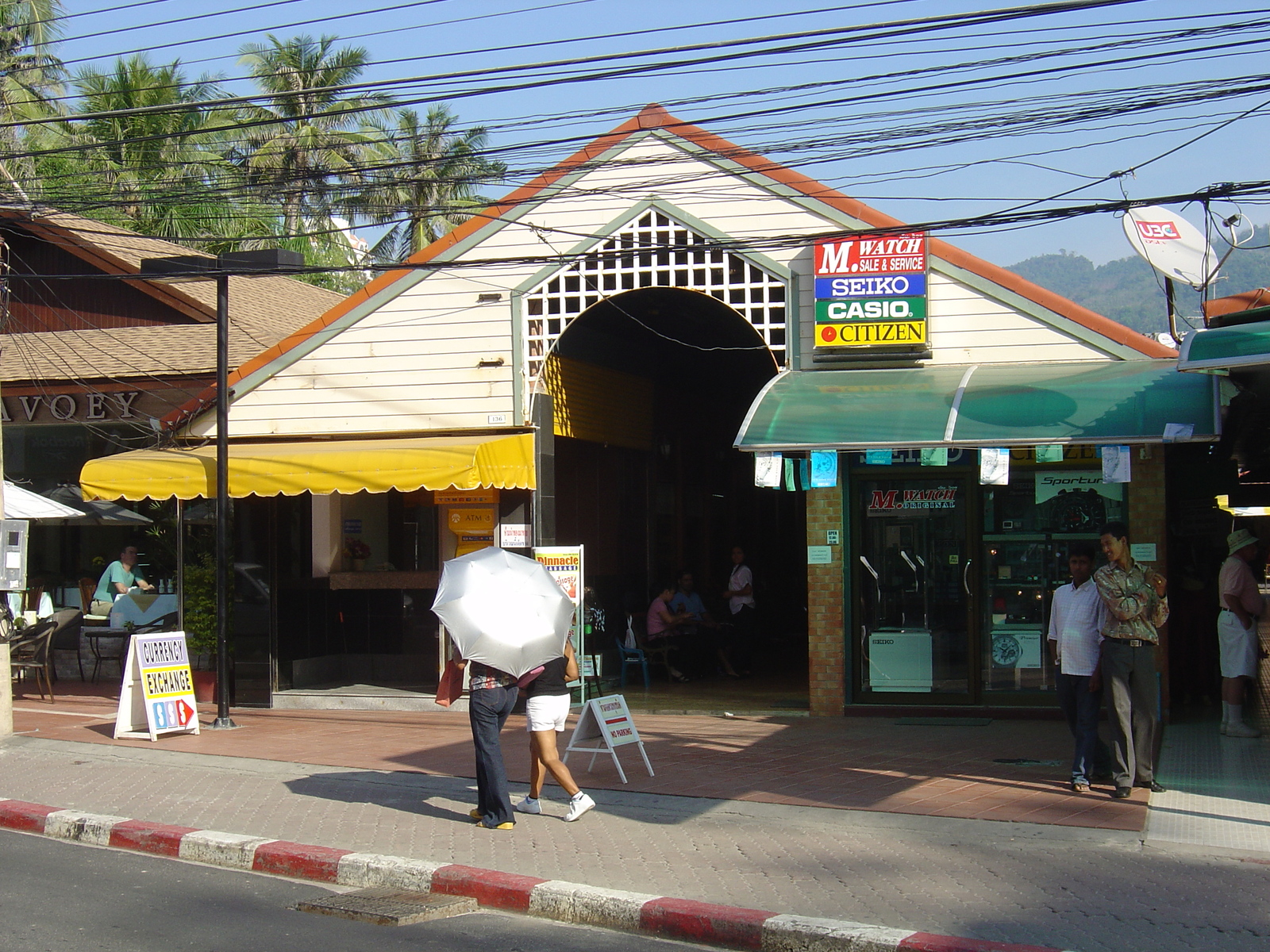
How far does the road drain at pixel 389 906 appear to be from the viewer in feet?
21.4

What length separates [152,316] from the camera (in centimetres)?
1962

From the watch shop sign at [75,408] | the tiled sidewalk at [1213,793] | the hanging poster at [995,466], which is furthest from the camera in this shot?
the watch shop sign at [75,408]

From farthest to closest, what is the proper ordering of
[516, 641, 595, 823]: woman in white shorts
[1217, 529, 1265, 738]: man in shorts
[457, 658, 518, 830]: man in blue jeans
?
[1217, 529, 1265, 738]: man in shorts
[516, 641, 595, 823]: woman in white shorts
[457, 658, 518, 830]: man in blue jeans

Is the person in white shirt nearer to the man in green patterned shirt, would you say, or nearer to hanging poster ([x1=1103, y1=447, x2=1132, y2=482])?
the man in green patterned shirt

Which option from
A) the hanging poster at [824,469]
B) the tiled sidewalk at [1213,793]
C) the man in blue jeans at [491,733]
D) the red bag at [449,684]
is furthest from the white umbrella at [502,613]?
the hanging poster at [824,469]

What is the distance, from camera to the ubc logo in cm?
1091

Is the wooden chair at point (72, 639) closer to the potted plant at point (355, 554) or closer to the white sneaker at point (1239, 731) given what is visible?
the potted plant at point (355, 554)

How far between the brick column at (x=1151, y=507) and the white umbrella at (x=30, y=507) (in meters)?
12.5

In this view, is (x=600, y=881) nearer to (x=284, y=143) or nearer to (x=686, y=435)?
(x=686, y=435)

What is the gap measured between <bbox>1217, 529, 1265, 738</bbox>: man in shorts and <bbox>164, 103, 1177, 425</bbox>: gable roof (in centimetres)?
218

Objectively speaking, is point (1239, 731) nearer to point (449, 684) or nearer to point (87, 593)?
point (449, 684)

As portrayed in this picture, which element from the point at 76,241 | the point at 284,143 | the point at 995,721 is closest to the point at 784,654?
the point at 995,721

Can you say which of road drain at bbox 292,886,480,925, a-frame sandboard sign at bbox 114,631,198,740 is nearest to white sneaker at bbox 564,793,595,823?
road drain at bbox 292,886,480,925

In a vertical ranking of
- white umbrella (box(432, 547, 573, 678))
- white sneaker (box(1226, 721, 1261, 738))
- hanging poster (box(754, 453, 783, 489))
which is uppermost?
hanging poster (box(754, 453, 783, 489))
